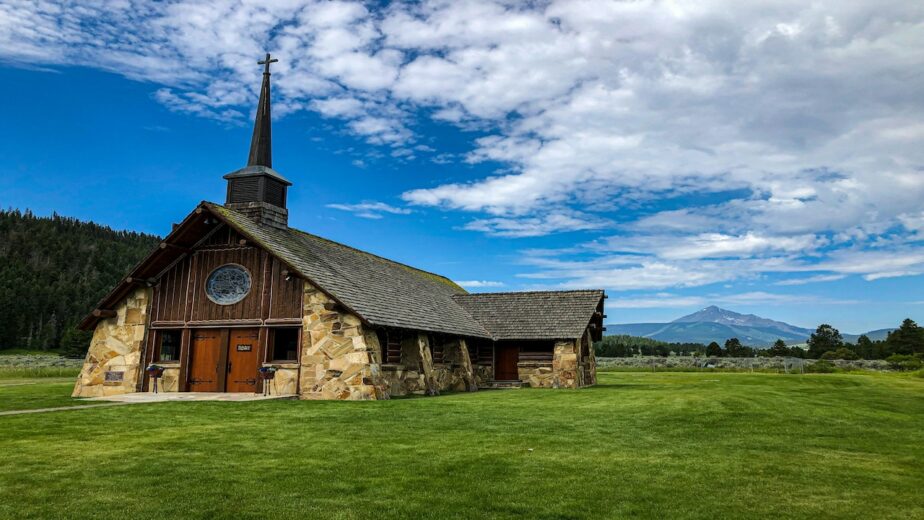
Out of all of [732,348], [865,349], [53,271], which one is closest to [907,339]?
[865,349]

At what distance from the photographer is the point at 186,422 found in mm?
13531

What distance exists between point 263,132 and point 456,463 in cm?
2042

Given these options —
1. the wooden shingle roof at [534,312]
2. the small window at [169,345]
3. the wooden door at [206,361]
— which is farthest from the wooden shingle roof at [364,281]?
the small window at [169,345]

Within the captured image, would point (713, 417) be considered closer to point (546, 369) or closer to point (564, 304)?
point (546, 369)

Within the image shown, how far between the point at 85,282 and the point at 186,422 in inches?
4616

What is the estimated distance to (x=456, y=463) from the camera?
368 inches

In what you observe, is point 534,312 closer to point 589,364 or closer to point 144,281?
point 589,364

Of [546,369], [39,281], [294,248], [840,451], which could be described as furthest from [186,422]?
[39,281]

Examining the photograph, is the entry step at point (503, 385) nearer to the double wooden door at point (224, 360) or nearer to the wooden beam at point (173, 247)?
the double wooden door at point (224, 360)

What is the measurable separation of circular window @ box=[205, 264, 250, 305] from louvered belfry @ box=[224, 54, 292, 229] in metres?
2.57

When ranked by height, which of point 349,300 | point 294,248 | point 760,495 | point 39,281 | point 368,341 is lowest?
point 760,495

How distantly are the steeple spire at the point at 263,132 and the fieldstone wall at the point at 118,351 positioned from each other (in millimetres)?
6468

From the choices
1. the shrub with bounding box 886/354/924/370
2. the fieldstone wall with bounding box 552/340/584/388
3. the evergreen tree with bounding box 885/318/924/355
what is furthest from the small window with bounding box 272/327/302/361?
the evergreen tree with bounding box 885/318/924/355

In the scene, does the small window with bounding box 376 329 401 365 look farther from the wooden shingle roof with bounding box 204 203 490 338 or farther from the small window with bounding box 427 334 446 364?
the small window with bounding box 427 334 446 364
